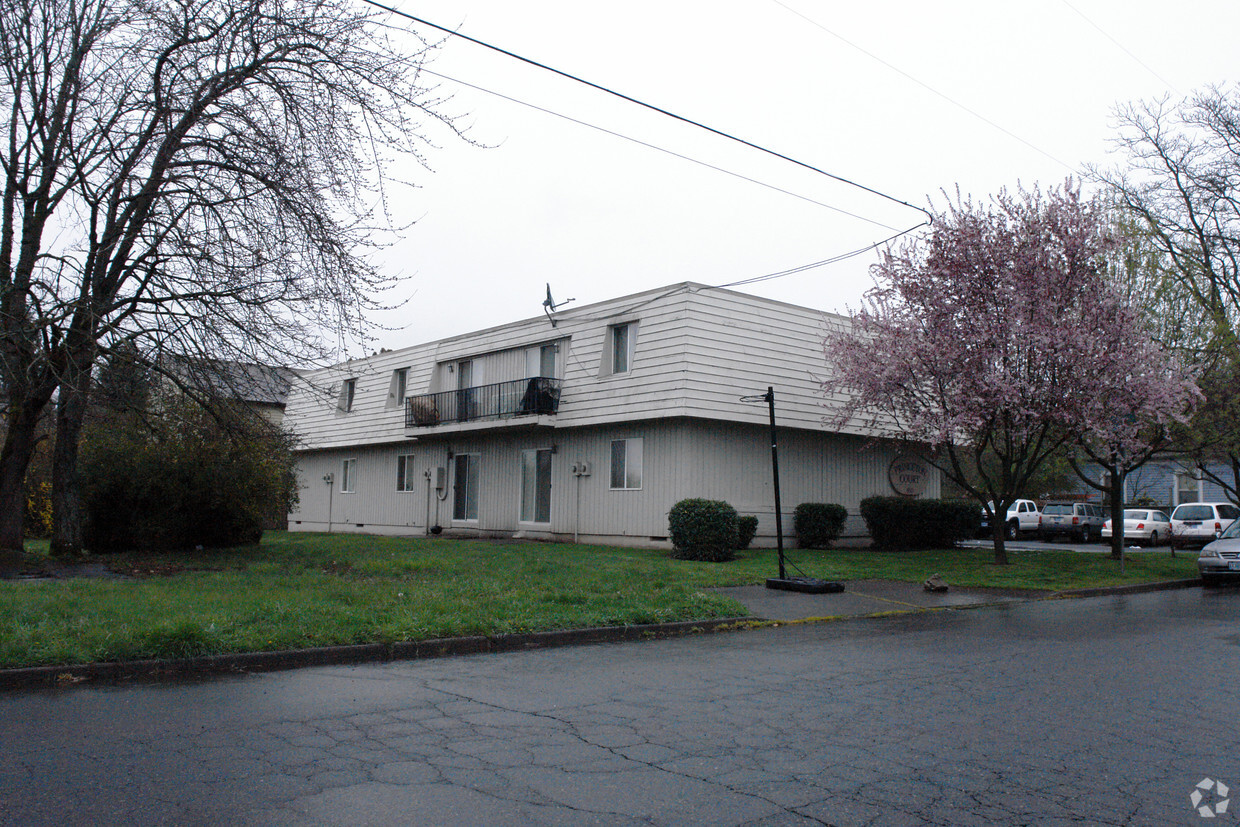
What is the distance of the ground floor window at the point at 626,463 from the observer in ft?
74.1

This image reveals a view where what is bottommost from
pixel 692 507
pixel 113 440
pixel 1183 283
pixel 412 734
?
pixel 412 734

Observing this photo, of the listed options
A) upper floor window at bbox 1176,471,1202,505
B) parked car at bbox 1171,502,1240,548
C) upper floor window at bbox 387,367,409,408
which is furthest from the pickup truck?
upper floor window at bbox 387,367,409,408

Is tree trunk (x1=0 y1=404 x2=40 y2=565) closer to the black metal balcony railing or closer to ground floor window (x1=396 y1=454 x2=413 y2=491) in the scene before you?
the black metal balcony railing

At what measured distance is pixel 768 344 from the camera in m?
22.4

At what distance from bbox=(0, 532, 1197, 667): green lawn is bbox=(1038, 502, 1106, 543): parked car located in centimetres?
1369

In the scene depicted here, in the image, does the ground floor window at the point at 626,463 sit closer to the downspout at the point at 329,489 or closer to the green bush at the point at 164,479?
the green bush at the point at 164,479

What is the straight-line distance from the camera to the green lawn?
27.8 feet

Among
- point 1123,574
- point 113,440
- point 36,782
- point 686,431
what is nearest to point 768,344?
point 686,431

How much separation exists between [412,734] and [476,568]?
9933 millimetres

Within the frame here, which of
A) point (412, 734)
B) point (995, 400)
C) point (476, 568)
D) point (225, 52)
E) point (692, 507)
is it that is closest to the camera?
point (412, 734)

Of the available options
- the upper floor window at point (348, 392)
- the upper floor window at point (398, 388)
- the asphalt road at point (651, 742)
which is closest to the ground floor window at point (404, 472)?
the upper floor window at point (398, 388)

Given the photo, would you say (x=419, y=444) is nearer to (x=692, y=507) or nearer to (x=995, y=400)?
(x=692, y=507)

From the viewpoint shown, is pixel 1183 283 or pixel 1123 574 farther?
pixel 1183 283

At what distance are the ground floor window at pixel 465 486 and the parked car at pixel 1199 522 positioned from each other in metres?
22.9
